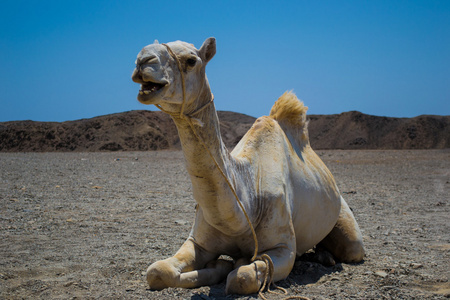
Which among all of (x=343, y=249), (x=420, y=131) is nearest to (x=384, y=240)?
(x=343, y=249)

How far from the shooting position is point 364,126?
3928 centimetres

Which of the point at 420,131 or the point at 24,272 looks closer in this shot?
the point at 24,272

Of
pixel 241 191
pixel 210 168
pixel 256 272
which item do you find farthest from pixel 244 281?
pixel 210 168

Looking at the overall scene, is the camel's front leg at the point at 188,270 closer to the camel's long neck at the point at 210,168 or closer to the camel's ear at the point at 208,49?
the camel's long neck at the point at 210,168

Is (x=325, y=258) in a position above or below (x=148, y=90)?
below

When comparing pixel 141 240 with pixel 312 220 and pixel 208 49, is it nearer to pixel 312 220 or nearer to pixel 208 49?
pixel 312 220

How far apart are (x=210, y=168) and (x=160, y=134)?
119 ft

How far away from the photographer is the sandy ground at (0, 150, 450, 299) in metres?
4.48

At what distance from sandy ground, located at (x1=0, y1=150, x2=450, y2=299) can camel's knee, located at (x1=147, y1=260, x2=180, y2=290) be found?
92mm

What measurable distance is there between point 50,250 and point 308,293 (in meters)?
3.33

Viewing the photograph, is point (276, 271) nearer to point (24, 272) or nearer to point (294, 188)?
point (294, 188)

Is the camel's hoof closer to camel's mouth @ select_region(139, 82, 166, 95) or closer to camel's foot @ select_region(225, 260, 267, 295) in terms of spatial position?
camel's foot @ select_region(225, 260, 267, 295)

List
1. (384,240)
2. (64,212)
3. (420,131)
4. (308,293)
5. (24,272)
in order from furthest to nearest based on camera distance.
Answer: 1. (420,131)
2. (64,212)
3. (384,240)
4. (24,272)
5. (308,293)

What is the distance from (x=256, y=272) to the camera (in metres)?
4.20
